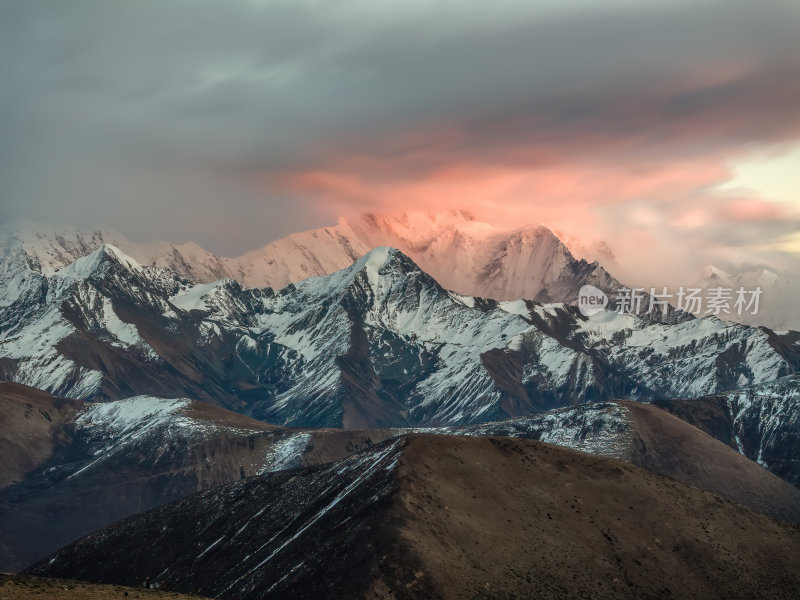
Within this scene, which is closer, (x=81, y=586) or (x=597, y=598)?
(x=81, y=586)

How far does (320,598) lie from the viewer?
646 ft

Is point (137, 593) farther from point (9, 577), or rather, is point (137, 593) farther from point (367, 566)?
point (367, 566)

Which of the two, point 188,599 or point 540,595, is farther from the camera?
point 540,595

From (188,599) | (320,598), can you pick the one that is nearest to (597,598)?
(320,598)

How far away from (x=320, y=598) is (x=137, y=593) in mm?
51643

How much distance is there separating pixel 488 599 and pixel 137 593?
61.6 m

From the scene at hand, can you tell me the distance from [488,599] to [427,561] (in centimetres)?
1300

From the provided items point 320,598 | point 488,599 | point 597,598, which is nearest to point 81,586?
point 320,598

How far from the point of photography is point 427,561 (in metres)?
196

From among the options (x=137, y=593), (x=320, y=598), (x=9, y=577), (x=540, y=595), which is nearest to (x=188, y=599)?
(x=137, y=593)

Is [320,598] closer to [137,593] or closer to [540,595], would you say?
[540,595]

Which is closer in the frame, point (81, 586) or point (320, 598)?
point (81, 586)

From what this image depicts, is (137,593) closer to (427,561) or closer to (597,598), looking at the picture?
(427,561)

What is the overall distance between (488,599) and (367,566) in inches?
870
